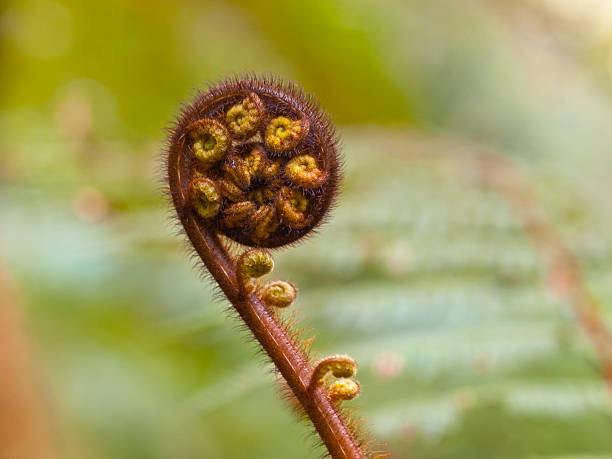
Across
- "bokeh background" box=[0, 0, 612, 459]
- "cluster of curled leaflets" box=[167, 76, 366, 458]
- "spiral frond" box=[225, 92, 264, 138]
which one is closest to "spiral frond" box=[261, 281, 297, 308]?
"cluster of curled leaflets" box=[167, 76, 366, 458]

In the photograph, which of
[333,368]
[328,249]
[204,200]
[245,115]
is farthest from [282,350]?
[328,249]

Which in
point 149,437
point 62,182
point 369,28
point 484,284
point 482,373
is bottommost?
point 482,373

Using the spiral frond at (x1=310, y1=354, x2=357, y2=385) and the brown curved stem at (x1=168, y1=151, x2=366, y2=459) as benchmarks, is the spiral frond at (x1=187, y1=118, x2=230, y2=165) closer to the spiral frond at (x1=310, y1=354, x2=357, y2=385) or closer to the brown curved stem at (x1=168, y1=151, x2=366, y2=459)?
the brown curved stem at (x1=168, y1=151, x2=366, y2=459)

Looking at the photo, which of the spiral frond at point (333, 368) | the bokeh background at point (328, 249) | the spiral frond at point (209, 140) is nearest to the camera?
the spiral frond at point (333, 368)

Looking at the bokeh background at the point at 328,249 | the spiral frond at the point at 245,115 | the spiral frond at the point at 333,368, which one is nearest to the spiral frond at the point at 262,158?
the spiral frond at the point at 245,115

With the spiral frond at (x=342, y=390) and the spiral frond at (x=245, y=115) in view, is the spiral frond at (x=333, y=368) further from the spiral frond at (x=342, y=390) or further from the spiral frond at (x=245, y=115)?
the spiral frond at (x=245, y=115)

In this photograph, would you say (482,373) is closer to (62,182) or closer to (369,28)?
(62,182)

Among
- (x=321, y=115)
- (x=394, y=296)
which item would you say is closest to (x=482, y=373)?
(x=394, y=296)
